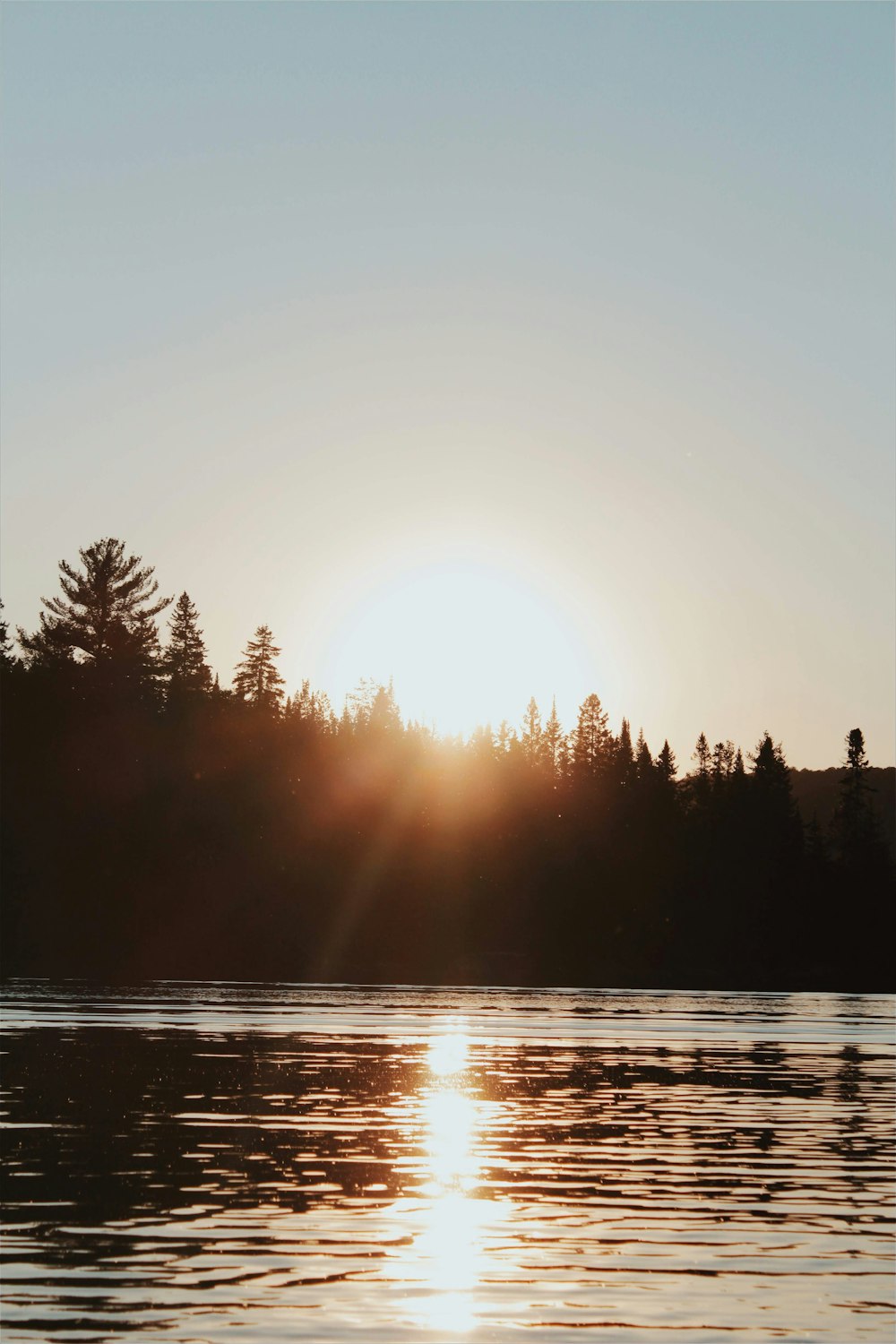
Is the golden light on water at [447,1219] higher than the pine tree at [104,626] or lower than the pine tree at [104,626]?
lower

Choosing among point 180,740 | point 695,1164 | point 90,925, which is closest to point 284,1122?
point 695,1164

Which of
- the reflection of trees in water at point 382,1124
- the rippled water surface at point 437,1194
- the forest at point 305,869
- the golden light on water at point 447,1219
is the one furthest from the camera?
the forest at point 305,869

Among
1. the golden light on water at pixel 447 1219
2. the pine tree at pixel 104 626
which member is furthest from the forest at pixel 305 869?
the golden light on water at pixel 447 1219

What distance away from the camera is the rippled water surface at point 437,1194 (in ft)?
50.9

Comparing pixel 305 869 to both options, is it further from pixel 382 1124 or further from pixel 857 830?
pixel 382 1124

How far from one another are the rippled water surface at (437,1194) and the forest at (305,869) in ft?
243

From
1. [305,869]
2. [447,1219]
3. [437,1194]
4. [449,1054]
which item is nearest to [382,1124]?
[437,1194]

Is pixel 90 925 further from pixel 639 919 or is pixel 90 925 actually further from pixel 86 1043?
pixel 86 1043

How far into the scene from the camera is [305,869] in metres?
162

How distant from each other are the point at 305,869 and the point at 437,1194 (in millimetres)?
141147

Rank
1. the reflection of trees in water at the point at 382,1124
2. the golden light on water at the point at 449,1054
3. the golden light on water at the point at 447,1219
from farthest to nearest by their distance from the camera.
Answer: the golden light on water at the point at 449,1054 < the reflection of trees in water at the point at 382,1124 < the golden light on water at the point at 447,1219

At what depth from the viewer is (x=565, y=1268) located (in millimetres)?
17484

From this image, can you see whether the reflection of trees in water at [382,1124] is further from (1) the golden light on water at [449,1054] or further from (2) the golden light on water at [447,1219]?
(1) the golden light on water at [449,1054]

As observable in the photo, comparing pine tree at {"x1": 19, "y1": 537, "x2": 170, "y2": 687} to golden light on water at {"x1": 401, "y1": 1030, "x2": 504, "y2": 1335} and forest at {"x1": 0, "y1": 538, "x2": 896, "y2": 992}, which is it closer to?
forest at {"x1": 0, "y1": 538, "x2": 896, "y2": 992}
